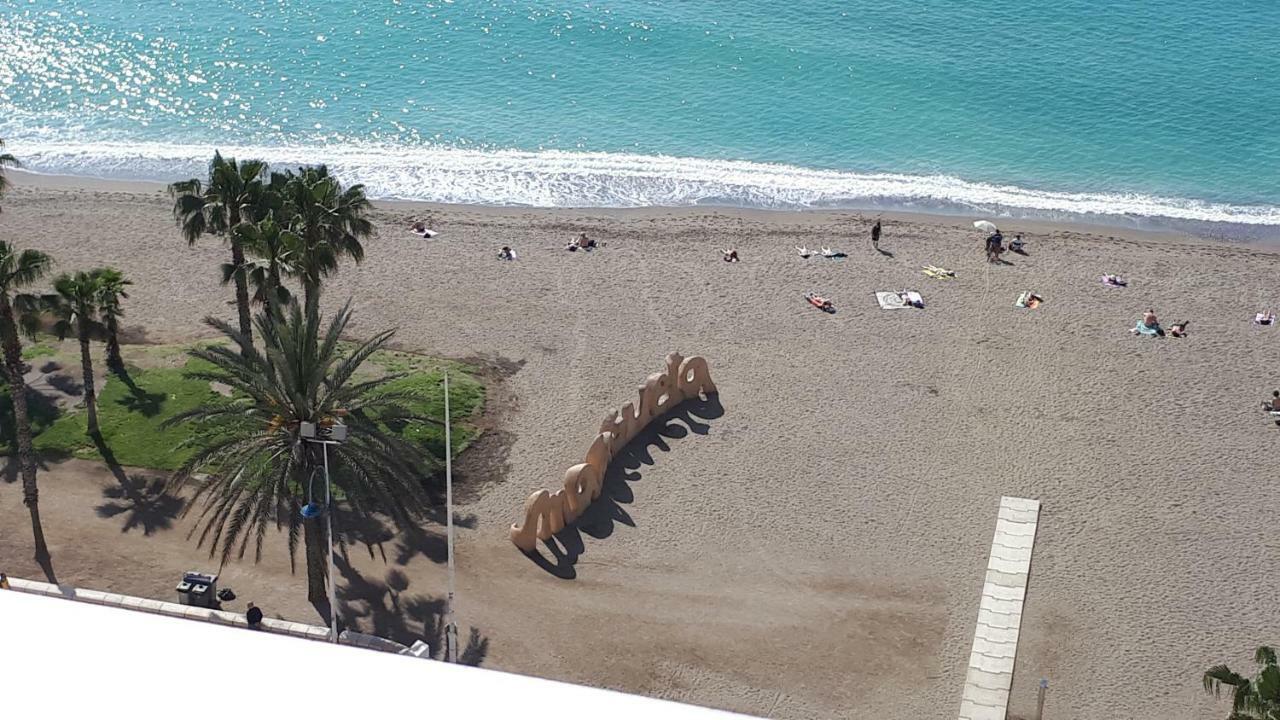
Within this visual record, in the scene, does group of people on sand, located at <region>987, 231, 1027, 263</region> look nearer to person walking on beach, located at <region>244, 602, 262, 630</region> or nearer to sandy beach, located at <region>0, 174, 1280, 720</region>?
sandy beach, located at <region>0, 174, 1280, 720</region>

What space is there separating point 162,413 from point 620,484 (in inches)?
496

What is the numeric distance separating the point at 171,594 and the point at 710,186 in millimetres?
33343

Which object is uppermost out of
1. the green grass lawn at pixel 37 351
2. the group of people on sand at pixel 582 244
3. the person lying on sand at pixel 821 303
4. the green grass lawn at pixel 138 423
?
the group of people on sand at pixel 582 244

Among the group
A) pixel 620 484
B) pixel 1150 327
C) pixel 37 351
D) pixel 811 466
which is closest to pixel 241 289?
pixel 37 351

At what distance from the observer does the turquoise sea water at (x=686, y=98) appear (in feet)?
197

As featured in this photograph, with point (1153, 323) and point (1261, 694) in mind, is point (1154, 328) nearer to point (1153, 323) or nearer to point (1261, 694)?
point (1153, 323)

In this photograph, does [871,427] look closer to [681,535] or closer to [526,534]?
[681,535]

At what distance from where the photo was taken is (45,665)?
11.3 meters

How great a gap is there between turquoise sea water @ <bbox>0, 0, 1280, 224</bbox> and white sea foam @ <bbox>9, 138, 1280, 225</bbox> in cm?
15

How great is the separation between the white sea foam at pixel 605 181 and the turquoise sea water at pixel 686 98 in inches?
5.9

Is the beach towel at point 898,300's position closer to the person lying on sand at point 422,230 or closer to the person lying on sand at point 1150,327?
the person lying on sand at point 1150,327

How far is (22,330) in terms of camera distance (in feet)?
109

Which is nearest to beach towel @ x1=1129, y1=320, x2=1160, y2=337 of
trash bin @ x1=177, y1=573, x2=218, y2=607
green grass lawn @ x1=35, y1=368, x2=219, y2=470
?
green grass lawn @ x1=35, y1=368, x2=219, y2=470

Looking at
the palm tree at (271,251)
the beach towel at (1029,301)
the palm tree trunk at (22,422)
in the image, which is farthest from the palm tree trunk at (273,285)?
the beach towel at (1029,301)
